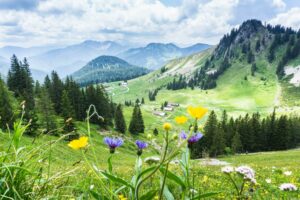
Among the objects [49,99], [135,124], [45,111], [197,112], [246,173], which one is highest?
[197,112]

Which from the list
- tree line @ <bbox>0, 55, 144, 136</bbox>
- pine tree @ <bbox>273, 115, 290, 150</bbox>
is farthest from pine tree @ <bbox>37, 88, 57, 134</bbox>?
pine tree @ <bbox>273, 115, 290, 150</bbox>

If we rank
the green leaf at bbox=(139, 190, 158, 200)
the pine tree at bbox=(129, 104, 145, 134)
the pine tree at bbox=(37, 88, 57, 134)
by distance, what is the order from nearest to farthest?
the green leaf at bbox=(139, 190, 158, 200) < the pine tree at bbox=(37, 88, 57, 134) < the pine tree at bbox=(129, 104, 145, 134)

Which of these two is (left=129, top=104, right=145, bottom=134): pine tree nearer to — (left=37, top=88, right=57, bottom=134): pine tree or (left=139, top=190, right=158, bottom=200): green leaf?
(left=37, top=88, right=57, bottom=134): pine tree

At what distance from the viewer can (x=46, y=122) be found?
Result: 2416 inches

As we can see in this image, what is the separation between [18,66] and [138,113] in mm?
46784

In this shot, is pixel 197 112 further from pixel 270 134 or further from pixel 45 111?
pixel 270 134

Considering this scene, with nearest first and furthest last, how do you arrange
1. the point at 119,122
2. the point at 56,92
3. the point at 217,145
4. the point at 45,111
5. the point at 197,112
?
the point at 197,112
the point at 45,111
the point at 217,145
the point at 56,92
the point at 119,122

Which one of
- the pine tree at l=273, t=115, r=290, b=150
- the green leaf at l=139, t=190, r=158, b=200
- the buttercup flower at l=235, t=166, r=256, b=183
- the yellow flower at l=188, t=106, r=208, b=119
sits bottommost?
the pine tree at l=273, t=115, r=290, b=150

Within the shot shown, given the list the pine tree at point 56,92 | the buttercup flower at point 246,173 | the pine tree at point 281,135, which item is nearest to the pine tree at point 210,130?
the pine tree at point 281,135

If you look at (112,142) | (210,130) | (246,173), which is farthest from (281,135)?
(112,142)

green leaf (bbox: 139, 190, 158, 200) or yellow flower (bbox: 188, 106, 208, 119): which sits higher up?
yellow flower (bbox: 188, 106, 208, 119)

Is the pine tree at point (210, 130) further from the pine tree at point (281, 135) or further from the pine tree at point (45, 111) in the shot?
the pine tree at point (45, 111)

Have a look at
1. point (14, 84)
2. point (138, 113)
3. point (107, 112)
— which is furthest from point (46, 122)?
point (138, 113)

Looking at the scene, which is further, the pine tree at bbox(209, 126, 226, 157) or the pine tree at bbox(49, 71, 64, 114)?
the pine tree at bbox(49, 71, 64, 114)
